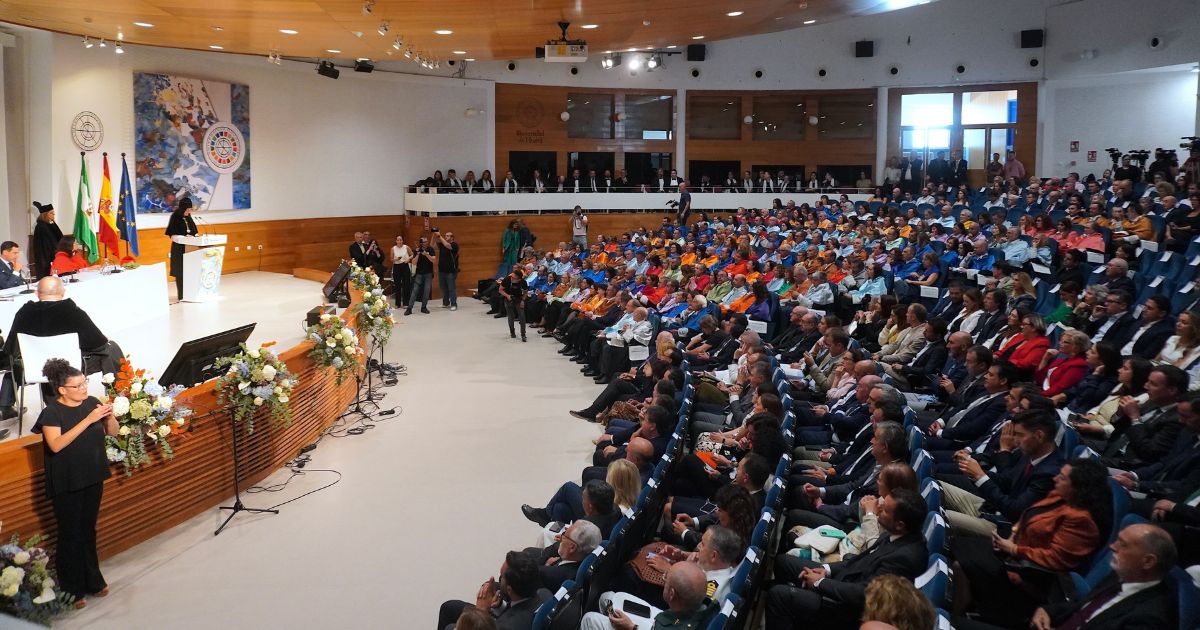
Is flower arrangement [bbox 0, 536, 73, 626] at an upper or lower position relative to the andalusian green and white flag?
lower

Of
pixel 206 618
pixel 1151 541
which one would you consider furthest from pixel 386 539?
pixel 1151 541

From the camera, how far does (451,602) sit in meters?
4.27

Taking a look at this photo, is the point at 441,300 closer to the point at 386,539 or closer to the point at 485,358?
the point at 485,358

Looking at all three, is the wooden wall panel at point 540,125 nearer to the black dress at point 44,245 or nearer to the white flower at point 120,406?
the black dress at point 44,245

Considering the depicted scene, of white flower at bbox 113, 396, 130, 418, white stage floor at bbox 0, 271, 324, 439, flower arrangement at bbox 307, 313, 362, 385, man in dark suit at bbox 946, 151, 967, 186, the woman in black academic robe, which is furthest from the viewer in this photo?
man in dark suit at bbox 946, 151, 967, 186

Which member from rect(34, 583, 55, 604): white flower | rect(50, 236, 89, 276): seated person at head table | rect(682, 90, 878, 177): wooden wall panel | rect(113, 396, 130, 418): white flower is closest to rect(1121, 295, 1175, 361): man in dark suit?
rect(113, 396, 130, 418): white flower

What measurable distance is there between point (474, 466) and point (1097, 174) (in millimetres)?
18408

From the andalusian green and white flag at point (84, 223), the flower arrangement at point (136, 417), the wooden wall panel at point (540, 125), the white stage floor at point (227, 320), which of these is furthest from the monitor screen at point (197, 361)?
the wooden wall panel at point (540, 125)

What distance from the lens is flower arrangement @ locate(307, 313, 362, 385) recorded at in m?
8.14

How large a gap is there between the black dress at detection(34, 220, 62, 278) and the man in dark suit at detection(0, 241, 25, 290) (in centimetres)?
205

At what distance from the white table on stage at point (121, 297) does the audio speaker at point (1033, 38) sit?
1874 centimetres

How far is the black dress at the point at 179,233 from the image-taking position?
11.7 meters

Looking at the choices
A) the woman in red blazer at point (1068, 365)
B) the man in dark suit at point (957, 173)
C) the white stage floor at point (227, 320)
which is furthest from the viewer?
the man in dark suit at point (957, 173)

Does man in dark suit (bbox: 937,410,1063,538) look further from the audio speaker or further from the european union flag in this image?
the audio speaker
